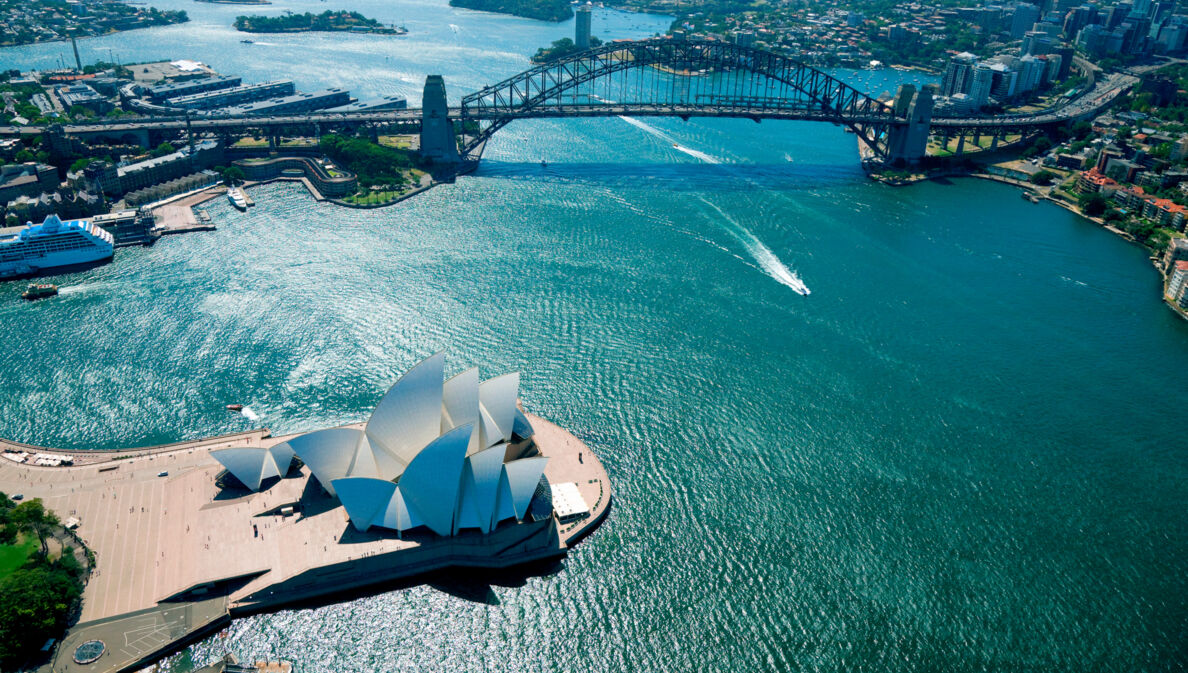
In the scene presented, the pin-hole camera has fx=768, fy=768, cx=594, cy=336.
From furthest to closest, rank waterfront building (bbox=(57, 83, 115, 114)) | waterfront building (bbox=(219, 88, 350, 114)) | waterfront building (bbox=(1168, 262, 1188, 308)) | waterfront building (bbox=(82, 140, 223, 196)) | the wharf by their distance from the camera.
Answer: waterfront building (bbox=(57, 83, 115, 114)) → waterfront building (bbox=(219, 88, 350, 114)) → waterfront building (bbox=(82, 140, 223, 196)) → the wharf → waterfront building (bbox=(1168, 262, 1188, 308))

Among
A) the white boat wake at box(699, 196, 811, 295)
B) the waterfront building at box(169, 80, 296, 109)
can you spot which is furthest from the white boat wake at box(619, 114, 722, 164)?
the waterfront building at box(169, 80, 296, 109)

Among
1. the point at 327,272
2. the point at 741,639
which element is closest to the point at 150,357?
the point at 327,272

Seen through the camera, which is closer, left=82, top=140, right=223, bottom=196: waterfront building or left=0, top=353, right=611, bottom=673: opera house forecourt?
left=0, top=353, right=611, bottom=673: opera house forecourt

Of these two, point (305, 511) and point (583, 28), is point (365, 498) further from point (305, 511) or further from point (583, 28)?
point (583, 28)

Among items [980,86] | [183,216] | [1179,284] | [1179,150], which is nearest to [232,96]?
[183,216]

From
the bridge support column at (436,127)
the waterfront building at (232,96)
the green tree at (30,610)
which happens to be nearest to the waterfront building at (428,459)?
the green tree at (30,610)

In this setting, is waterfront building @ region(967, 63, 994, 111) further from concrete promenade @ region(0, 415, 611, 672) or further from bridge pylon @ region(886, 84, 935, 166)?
concrete promenade @ region(0, 415, 611, 672)

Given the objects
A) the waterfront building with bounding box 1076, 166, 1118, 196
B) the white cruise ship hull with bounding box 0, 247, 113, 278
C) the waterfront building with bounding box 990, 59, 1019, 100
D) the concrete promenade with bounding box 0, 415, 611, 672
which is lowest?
the concrete promenade with bounding box 0, 415, 611, 672
